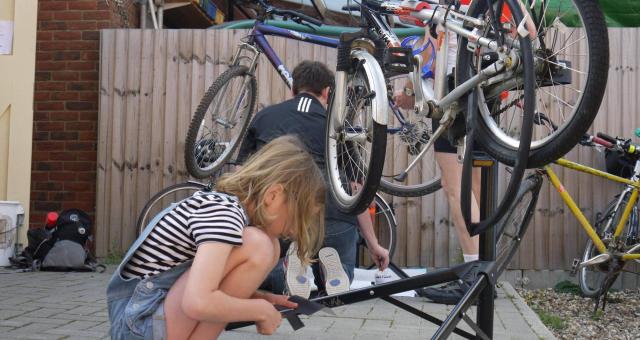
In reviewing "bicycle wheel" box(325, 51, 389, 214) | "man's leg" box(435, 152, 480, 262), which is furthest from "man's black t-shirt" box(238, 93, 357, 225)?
→ "man's leg" box(435, 152, 480, 262)

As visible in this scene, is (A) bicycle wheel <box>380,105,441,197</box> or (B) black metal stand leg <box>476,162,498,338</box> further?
(A) bicycle wheel <box>380,105,441,197</box>

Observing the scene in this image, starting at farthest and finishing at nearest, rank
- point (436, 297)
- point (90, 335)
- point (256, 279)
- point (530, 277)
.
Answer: point (530, 277), point (436, 297), point (90, 335), point (256, 279)

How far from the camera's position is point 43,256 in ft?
19.7

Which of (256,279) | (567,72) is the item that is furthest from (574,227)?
(256,279)

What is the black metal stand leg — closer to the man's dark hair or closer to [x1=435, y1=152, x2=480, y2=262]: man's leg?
[x1=435, y1=152, x2=480, y2=262]: man's leg

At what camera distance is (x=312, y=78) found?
437 centimetres

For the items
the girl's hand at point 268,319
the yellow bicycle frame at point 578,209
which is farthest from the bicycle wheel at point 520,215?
the yellow bicycle frame at point 578,209

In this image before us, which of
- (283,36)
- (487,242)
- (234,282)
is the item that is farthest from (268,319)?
(283,36)

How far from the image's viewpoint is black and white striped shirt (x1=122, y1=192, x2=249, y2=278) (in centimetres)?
216

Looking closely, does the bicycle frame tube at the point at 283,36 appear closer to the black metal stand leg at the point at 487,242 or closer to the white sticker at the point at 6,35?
the white sticker at the point at 6,35

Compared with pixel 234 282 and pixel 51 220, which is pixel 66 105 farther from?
pixel 234 282

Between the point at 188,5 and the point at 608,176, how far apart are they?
196 inches

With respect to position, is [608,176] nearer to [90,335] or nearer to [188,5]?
[90,335]

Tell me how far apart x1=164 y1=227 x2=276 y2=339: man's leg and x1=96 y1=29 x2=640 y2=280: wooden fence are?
4135 millimetres
